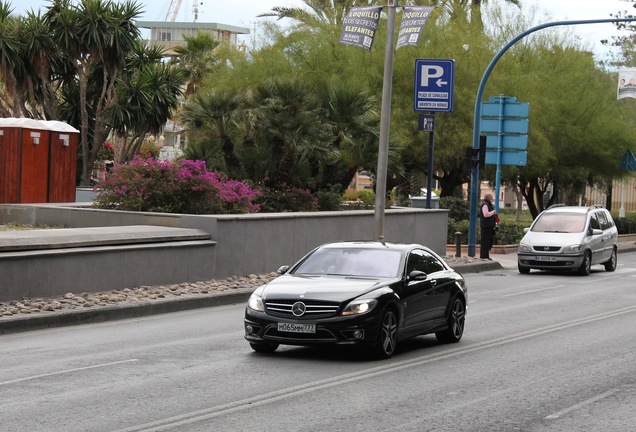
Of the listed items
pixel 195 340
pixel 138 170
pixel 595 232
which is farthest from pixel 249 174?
pixel 195 340

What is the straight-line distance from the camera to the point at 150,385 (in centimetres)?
1111

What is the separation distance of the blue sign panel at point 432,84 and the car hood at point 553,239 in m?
4.06

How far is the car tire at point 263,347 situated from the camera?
13488 mm

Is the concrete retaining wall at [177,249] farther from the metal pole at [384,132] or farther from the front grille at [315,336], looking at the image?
the front grille at [315,336]

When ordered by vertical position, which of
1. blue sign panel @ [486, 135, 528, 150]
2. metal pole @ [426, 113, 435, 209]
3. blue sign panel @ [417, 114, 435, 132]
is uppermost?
blue sign panel @ [417, 114, 435, 132]

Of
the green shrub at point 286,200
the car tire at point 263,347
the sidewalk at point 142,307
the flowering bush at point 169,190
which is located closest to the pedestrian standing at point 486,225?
the green shrub at point 286,200

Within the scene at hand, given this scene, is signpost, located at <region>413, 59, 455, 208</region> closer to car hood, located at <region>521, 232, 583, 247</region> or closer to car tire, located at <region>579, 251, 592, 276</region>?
car hood, located at <region>521, 232, 583, 247</region>

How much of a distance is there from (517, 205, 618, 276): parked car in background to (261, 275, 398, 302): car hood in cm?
1645

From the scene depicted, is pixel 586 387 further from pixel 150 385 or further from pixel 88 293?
pixel 88 293

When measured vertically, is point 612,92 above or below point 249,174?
above

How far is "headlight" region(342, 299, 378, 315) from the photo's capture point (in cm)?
1280

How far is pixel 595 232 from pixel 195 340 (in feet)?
58.2

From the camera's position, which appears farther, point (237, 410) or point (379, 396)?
point (379, 396)

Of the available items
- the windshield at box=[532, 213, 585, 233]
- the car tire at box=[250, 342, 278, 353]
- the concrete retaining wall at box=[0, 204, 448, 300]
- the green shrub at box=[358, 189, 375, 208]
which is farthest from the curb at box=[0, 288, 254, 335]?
the green shrub at box=[358, 189, 375, 208]
